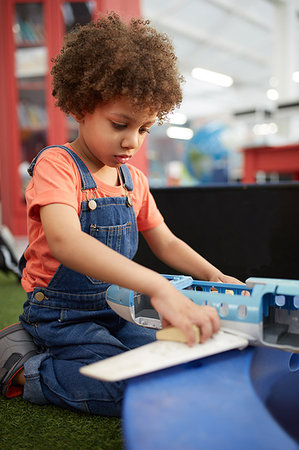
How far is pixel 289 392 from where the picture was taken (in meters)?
0.55

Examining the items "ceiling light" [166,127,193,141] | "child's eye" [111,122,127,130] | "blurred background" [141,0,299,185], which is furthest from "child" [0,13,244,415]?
"ceiling light" [166,127,193,141]

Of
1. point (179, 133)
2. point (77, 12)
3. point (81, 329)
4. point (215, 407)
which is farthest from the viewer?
point (179, 133)

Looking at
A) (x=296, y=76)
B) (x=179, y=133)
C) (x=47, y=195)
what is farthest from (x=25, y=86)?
(x=179, y=133)

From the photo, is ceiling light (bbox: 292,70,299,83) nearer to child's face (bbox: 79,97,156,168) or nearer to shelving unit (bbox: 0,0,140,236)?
shelving unit (bbox: 0,0,140,236)

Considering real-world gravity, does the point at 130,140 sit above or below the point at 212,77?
below

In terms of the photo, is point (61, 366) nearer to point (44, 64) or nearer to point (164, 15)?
point (44, 64)

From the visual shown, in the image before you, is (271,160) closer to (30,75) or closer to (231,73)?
(30,75)

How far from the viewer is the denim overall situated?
69 centimetres

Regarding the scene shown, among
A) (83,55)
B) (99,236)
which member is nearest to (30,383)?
(99,236)

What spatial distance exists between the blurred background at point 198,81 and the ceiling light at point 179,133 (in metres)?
1.39

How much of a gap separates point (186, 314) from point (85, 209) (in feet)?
1.00

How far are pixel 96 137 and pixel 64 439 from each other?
1.55ft

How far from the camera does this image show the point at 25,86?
318 cm

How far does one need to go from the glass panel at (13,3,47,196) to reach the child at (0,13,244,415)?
8.33 feet
